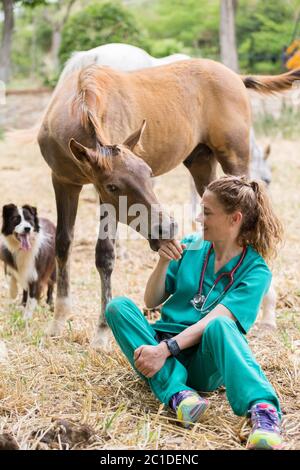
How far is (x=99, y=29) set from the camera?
1297cm

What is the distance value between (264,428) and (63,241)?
226 cm

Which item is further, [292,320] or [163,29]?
[163,29]

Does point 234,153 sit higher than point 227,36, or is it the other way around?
point 227,36

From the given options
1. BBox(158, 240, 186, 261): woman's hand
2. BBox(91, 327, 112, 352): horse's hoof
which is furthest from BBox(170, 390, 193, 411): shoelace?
BBox(91, 327, 112, 352): horse's hoof

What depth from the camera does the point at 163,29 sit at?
25.8m

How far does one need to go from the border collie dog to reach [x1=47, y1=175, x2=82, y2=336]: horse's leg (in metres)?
0.56

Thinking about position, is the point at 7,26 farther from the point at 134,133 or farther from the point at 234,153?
the point at 134,133

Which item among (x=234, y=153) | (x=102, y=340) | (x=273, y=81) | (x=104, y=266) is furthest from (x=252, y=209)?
(x=273, y=81)

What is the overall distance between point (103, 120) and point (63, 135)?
10.0 inches

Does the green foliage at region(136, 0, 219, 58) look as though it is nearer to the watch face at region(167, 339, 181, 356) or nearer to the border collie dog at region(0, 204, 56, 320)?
the border collie dog at region(0, 204, 56, 320)

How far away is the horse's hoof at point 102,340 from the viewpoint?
3881 mm

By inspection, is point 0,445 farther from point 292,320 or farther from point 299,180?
point 299,180

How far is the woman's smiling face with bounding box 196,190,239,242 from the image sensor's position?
2.97 m
